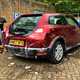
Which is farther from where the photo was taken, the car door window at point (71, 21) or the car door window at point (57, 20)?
the car door window at point (71, 21)

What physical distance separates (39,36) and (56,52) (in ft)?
2.64

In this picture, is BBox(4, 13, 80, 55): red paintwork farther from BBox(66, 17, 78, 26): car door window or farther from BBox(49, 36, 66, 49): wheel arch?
BBox(66, 17, 78, 26): car door window

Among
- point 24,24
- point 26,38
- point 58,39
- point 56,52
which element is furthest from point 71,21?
point 26,38

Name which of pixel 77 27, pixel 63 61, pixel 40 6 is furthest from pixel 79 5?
pixel 63 61

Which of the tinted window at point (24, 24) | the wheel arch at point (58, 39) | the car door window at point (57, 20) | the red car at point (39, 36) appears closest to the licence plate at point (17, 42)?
the red car at point (39, 36)

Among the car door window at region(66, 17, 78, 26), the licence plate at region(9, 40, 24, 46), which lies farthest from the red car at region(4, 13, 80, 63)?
the car door window at region(66, 17, 78, 26)

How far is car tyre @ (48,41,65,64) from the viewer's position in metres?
6.50

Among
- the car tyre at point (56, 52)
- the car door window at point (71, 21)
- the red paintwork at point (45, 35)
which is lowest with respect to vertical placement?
the car tyre at point (56, 52)

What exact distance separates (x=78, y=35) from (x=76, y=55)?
32.5 inches

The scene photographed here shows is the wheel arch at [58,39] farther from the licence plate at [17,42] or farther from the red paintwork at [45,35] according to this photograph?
the licence plate at [17,42]

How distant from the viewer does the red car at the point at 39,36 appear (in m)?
6.27

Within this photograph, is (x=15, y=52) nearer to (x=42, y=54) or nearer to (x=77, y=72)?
(x=42, y=54)

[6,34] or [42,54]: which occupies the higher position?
[6,34]

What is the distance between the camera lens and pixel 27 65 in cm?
657
